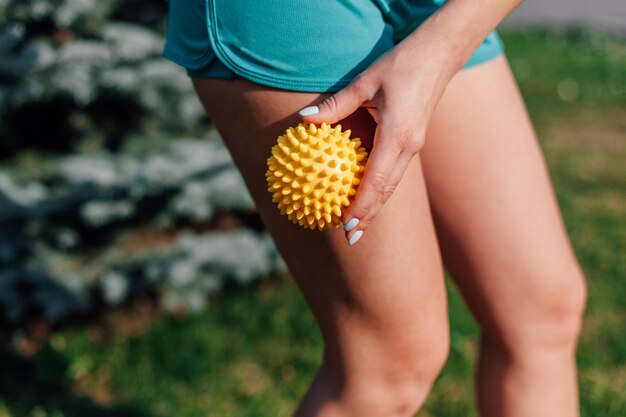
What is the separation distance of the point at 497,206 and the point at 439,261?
0.28 m

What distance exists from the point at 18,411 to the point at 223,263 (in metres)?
0.92

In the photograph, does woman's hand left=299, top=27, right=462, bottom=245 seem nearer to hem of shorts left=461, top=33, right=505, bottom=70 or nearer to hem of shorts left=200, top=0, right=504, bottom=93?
hem of shorts left=200, top=0, right=504, bottom=93

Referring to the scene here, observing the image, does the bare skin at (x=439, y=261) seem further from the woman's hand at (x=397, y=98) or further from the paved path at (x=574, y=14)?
the paved path at (x=574, y=14)

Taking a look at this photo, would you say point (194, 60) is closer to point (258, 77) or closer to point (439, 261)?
point (258, 77)

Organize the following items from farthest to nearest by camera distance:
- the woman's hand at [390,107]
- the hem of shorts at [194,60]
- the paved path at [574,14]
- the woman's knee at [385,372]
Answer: the paved path at [574,14], the woman's knee at [385,372], the hem of shorts at [194,60], the woman's hand at [390,107]

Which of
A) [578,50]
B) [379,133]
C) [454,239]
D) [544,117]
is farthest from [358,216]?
[578,50]

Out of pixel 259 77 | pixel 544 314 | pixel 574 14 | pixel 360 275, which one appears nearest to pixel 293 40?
pixel 259 77

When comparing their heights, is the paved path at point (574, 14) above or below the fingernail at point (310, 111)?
below

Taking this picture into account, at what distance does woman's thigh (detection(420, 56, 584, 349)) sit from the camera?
162 cm

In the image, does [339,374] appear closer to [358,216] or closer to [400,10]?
[358,216]

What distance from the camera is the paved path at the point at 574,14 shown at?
28.0 ft

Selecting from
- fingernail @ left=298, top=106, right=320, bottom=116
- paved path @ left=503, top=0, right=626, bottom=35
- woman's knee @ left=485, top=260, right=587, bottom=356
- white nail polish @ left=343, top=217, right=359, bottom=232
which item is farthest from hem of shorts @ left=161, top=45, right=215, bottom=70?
paved path @ left=503, top=0, right=626, bottom=35

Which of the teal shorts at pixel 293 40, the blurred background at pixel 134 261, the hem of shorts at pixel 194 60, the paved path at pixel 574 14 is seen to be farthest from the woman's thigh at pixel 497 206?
the paved path at pixel 574 14

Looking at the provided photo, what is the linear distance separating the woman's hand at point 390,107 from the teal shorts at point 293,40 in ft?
0.21
